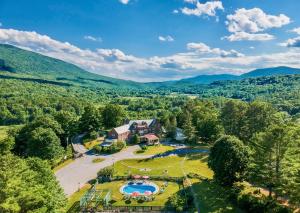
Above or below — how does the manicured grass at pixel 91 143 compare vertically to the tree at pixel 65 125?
below

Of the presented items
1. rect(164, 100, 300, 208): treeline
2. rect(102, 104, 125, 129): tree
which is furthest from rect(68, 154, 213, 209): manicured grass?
rect(102, 104, 125, 129): tree

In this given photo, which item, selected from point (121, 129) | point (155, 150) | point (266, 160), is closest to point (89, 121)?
point (121, 129)

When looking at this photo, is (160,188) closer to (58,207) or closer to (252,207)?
(252,207)

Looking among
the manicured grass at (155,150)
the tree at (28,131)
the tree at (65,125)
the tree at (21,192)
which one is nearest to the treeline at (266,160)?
the tree at (21,192)

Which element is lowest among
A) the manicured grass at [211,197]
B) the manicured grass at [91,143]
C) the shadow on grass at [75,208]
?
the shadow on grass at [75,208]

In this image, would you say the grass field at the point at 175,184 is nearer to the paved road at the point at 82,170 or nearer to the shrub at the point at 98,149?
the paved road at the point at 82,170

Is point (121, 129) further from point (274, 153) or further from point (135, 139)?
point (274, 153)

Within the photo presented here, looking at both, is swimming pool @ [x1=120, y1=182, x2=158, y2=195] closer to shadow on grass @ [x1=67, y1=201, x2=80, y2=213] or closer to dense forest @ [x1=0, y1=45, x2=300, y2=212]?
shadow on grass @ [x1=67, y1=201, x2=80, y2=213]
